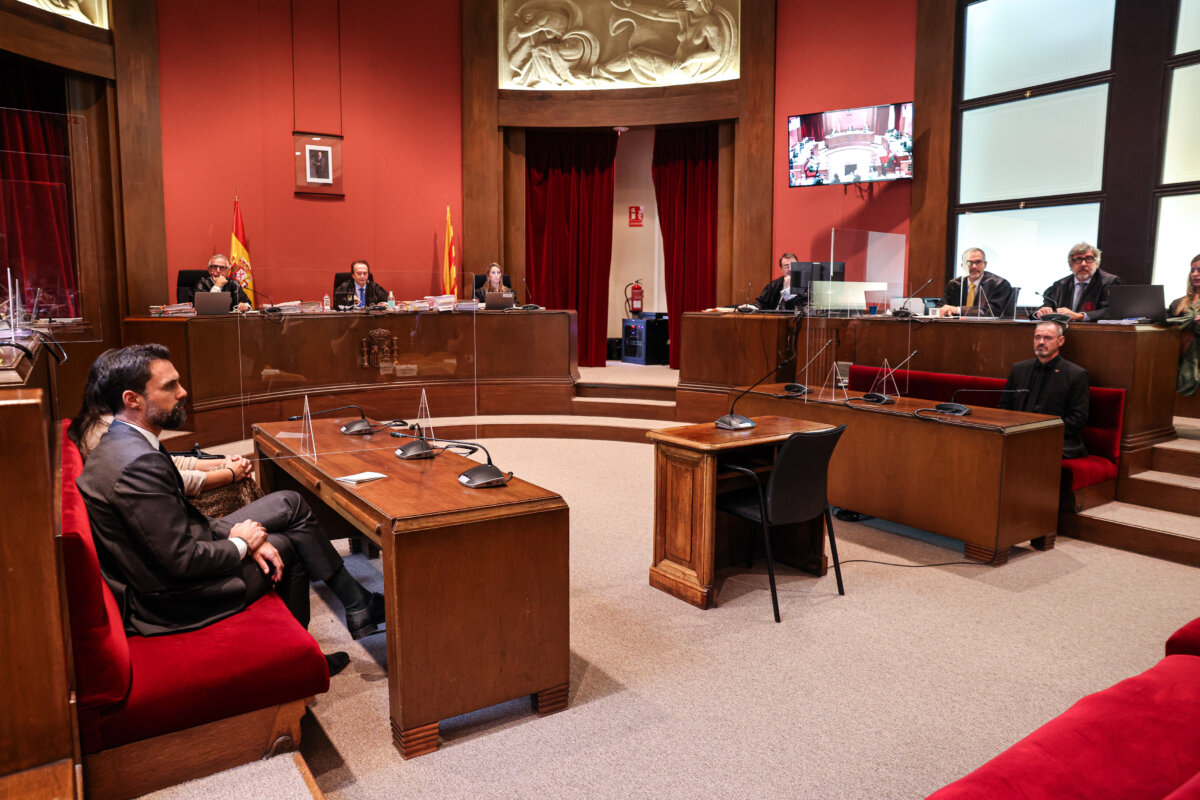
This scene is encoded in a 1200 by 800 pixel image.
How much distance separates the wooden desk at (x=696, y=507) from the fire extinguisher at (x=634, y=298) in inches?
268

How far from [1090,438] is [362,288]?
560 cm

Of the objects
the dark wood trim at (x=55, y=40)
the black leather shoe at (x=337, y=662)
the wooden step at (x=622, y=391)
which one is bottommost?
the black leather shoe at (x=337, y=662)

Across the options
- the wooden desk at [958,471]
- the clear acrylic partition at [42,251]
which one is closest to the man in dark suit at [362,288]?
the clear acrylic partition at [42,251]

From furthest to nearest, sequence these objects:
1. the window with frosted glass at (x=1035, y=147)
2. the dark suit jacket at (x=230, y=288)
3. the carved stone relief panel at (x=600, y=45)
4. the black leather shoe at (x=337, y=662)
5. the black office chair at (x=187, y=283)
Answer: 1. the carved stone relief panel at (x=600, y=45)
2. the black office chair at (x=187, y=283)
3. the window with frosted glass at (x=1035, y=147)
4. the dark suit jacket at (x=230, y=288)
5. the black leather shoe at (x=337, y=662)

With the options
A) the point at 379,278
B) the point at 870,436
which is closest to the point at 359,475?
the point at 870,436

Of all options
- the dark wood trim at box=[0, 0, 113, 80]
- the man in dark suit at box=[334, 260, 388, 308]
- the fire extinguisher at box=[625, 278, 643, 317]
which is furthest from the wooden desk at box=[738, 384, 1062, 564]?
the dark wood trim at box=[0, 0, 113, 80]

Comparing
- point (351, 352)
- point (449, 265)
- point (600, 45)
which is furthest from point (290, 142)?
point (600, 45)

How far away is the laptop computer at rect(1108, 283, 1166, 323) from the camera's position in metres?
4.85

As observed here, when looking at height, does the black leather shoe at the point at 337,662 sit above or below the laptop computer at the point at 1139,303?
below

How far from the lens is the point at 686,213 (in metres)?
9.52

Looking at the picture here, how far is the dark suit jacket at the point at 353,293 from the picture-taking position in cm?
676

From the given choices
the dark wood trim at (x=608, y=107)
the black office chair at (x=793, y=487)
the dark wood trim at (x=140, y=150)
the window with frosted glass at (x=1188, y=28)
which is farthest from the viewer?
the dark wood trim at (x=608, y=107)

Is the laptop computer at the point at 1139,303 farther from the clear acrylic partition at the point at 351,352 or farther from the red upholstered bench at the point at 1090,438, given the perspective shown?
the clear acrylic partition at the point at 351,352

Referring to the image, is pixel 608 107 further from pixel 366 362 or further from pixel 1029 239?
pixel 1029 239
